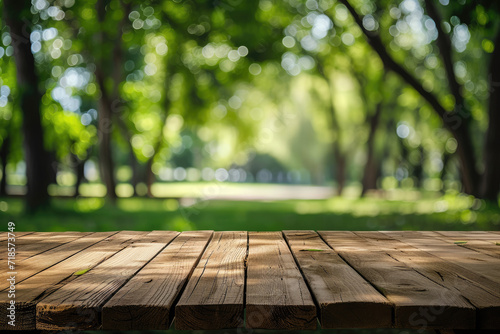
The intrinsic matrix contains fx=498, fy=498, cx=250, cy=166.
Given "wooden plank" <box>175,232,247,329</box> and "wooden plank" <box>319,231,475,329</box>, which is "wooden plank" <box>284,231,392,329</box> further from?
"wooden plank" <box>175,232,247,329</box>

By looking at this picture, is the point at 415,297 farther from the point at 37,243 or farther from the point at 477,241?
the point at 37,243

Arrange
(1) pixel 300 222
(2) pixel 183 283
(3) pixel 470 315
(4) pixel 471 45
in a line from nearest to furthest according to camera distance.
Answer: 1. (3) pixel 470 315
2. (2) pixel 183 283
3. (1) pixel 300 222
4. (4) pixel 471 45

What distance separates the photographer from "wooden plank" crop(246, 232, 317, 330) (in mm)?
1677

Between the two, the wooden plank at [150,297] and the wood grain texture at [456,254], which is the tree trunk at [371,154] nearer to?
the wood grain texture at [456,254]

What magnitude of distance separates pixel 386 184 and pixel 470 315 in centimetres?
5715

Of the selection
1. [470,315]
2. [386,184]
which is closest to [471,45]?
[470,315]

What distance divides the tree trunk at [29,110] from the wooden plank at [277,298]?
33.8ft

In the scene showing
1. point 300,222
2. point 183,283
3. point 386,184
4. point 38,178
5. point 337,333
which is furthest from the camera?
point 386,184

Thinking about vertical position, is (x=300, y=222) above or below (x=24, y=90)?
below

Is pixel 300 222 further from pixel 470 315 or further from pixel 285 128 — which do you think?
pixel 285 128

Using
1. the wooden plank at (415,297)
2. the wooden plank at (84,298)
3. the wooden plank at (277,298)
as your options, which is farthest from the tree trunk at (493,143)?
the wooden plank at (84,298)

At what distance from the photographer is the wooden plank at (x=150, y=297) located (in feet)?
5.50

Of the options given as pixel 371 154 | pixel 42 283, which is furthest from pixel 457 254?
pixel 371 154

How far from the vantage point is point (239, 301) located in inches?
67.9
